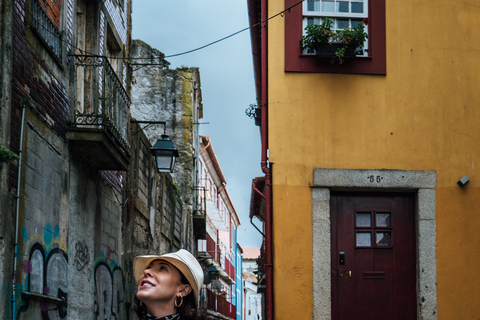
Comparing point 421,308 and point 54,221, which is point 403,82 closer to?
point 421,308

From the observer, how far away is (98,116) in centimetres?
947

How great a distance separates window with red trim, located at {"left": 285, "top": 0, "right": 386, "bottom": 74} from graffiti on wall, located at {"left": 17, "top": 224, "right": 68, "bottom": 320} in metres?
4.30

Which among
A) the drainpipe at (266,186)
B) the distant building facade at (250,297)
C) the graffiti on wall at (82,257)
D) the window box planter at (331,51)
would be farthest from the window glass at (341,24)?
the distant building facade at (250,297)

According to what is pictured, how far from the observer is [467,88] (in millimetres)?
11320

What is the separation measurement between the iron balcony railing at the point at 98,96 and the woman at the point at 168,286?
552 cm

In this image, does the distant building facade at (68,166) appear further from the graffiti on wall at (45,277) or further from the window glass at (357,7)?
the window glass at (357,7)

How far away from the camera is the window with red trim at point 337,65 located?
11.3 metres

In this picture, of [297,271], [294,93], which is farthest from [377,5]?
[297,271]

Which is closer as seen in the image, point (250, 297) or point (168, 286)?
point (168, 286)

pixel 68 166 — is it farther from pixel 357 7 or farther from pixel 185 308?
pixel 185 308

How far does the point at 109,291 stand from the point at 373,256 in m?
3.96

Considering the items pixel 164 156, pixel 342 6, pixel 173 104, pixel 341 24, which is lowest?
pixel 164 156

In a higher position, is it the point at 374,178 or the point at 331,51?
the point at 331,51

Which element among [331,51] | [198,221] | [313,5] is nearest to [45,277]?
[331,51]
